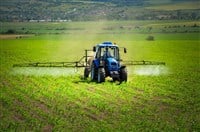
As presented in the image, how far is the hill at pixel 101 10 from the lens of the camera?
277 feet

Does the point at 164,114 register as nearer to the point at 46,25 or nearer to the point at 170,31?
the point at 170,31

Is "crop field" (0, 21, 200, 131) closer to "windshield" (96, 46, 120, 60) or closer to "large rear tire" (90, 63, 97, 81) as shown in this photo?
"large rear tire" (90, 63, 97, 81)

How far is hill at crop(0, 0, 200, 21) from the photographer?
277 ft

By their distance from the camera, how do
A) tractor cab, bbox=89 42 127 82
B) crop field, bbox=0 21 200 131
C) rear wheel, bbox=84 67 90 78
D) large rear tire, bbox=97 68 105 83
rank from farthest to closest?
rear wheel, bbox=84 67 90 78 < tractor cab, bbox=89 42 127 82 < large rear tire, bbox=97 68 105 83 < crop field, bbox=0 21 200 131

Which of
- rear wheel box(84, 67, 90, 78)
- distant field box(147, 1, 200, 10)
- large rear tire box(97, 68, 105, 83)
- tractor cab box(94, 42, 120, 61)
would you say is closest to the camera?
large rear tire box(97, 68, 105, 83)

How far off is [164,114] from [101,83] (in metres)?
7.22

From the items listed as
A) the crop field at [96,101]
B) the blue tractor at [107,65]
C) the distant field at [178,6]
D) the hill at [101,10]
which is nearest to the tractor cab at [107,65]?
the blue tractor at [107,65]

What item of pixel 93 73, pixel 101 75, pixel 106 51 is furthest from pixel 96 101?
pixel 106 51

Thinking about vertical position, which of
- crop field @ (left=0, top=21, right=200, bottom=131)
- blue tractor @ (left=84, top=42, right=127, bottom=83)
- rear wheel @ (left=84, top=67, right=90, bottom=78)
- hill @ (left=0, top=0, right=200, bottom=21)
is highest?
hill @ (left=0, top=0, right=200, bottom=21)

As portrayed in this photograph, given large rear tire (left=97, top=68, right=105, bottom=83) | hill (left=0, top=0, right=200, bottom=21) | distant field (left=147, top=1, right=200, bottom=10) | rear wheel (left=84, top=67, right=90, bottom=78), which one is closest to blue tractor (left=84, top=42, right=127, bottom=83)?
large rear tire (left=97, top=68, right=105, bottom=83)

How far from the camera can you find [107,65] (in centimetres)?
2175

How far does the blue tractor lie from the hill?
59063 millimetres

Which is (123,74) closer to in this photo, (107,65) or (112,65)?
(112,65)

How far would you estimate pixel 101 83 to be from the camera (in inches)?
840
